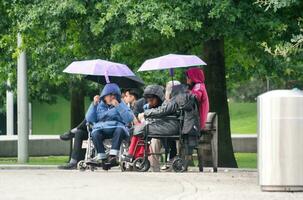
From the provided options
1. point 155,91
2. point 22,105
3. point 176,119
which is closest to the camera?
point 176,119

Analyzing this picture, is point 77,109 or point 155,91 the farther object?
point 77,109

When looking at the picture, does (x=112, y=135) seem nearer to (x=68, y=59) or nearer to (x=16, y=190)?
(x=16, y=190)

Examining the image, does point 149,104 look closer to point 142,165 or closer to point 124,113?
point 124,113

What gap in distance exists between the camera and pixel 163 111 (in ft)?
49.6

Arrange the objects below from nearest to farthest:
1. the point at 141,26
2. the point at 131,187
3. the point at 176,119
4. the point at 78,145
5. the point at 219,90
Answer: the point at 131,187 < the point at 176,119 < the point at 78,145 < the point at 141,26 < the point at 219,90

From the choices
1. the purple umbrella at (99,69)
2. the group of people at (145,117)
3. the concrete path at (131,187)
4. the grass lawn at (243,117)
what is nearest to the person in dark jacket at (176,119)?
the group of people at (145,117)

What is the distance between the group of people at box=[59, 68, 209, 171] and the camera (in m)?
15.2

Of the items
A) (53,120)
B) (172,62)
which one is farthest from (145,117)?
(53,120)

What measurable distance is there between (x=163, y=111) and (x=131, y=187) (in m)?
3.89

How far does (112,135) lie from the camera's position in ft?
50.9

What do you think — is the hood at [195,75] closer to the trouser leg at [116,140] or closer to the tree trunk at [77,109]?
Answer: the trouser leg at [116,140]

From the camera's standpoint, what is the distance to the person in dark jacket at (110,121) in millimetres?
15289

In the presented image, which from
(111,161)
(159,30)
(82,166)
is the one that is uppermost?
(159,30)

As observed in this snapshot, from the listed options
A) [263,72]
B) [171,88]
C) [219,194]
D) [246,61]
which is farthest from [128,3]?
[219,194]
